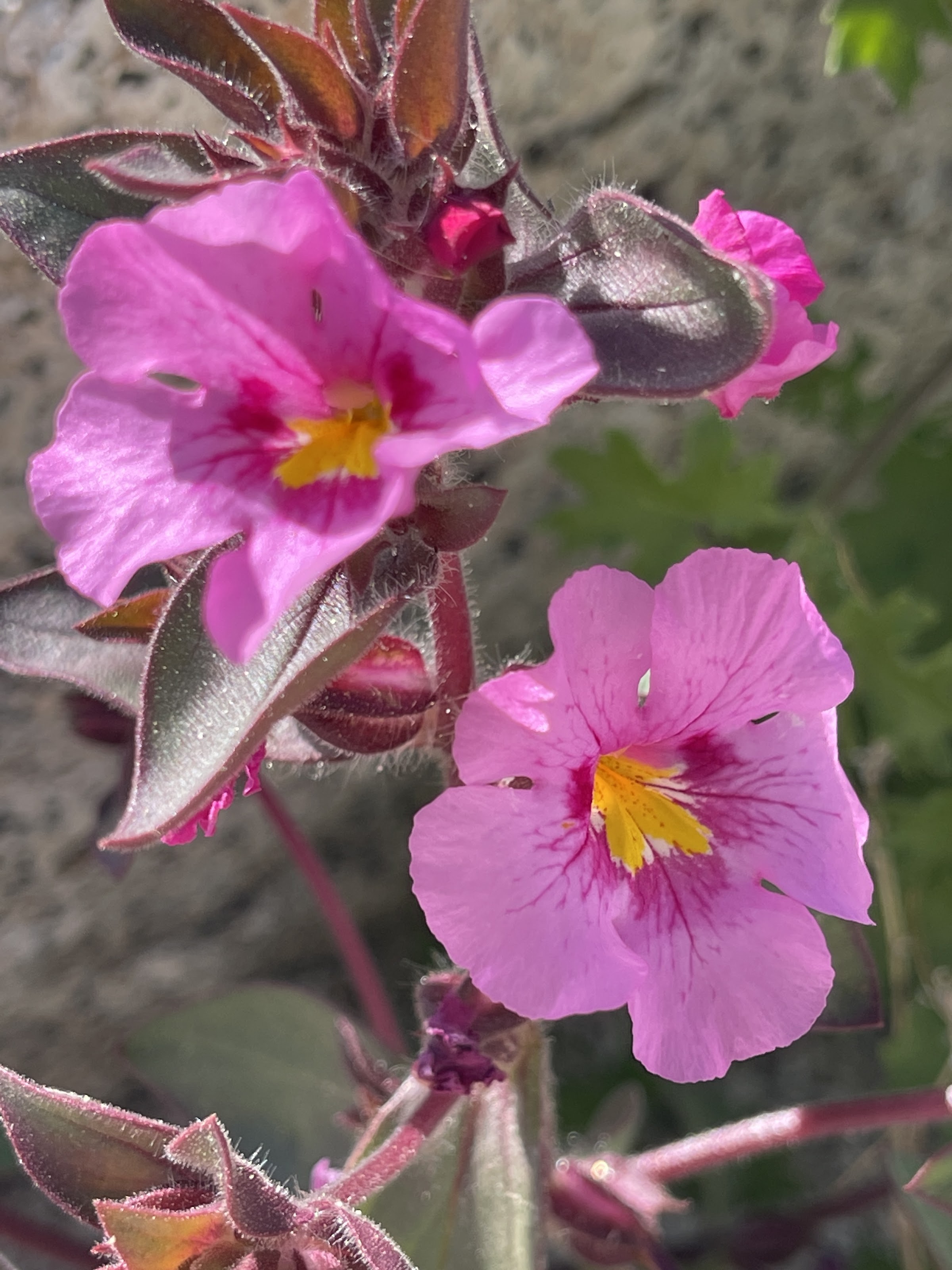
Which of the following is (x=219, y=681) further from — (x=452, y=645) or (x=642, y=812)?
(x=642, y=812)

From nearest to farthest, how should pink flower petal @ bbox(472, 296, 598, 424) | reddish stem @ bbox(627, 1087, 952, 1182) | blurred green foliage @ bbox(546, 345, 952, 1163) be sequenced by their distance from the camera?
pink flower petal @ bbox(472, 296, 598, 424)
reddish stem @ bbox(627, 1087, 952, 1182)
blurred green foliage @ bbox(546, 345, 952, 1163)

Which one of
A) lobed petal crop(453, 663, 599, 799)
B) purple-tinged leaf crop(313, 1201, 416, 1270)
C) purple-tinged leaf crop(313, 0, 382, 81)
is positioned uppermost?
purple-tinged leaf crop(313, 0, 382, 81)

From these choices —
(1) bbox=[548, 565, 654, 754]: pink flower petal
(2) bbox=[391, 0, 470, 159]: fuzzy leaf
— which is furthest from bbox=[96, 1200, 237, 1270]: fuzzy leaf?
(2) bbox=[391, 0, 470, 159]: fuzzy leaf

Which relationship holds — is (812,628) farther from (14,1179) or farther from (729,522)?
(14,1179)

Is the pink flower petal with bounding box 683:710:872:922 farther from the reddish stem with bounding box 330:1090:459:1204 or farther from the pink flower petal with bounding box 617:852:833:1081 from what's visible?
the reddish stem with bounding box 330:1090:459:1204

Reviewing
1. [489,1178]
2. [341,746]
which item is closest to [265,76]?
[341,746]

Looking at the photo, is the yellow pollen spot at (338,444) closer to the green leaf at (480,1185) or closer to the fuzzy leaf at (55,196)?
the fuzzy leaf at (55,196)
